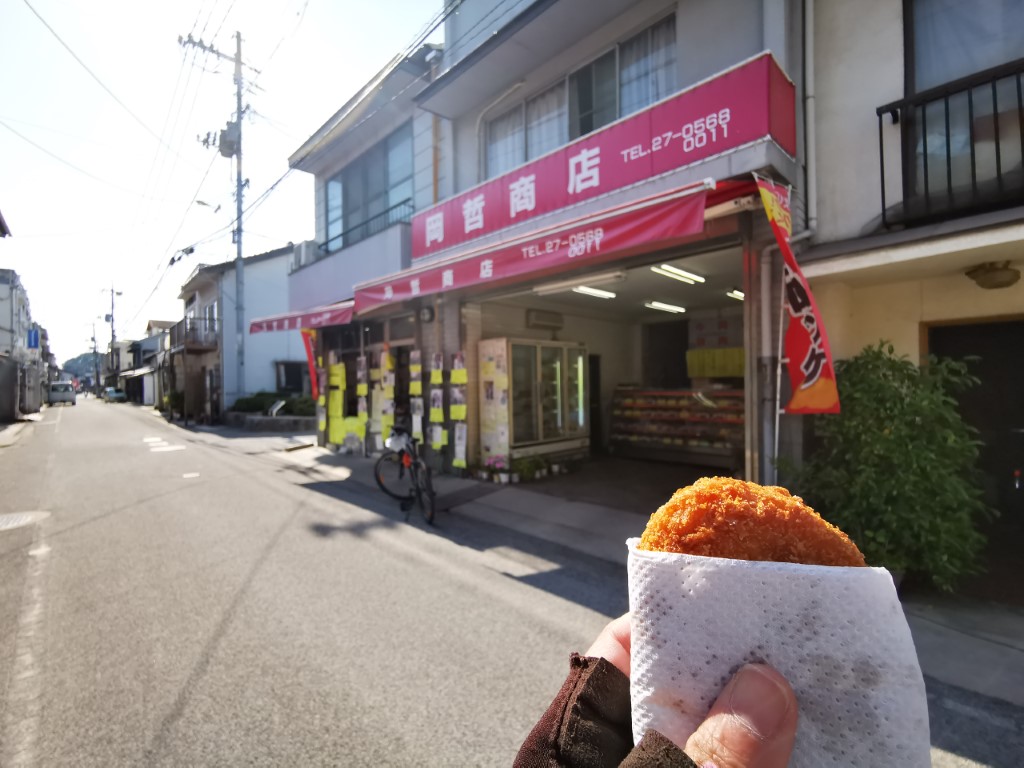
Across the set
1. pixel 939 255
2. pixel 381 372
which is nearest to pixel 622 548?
pixel 939 255

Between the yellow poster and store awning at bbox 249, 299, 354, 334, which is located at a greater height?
store awning at bbox 249, 299, 354, 334

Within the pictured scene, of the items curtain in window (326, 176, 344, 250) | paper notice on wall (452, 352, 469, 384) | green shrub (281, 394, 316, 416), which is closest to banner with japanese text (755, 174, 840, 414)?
paper notice on wall (452, 352, 469, 384)

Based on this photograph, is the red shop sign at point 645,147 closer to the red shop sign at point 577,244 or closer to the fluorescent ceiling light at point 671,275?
the red shop sign at point 577,244

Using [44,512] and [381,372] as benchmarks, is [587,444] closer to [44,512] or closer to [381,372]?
[381,372]

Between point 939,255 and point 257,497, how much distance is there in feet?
29.1

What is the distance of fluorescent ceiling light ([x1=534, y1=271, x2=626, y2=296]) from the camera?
668 cm

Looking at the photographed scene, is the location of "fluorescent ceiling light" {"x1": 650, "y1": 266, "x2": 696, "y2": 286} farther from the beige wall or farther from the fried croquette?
the fried croquette

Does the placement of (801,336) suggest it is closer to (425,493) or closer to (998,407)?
(998,407)

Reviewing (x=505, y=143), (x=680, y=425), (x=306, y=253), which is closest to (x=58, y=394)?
(x=306, y=253)

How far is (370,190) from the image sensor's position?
11844mm

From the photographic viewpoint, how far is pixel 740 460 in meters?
9.09

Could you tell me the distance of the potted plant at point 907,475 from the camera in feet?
12.3

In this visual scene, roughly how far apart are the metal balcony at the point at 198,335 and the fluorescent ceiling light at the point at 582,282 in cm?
2188

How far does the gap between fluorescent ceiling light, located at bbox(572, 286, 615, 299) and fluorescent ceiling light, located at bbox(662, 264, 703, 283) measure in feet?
4.52
